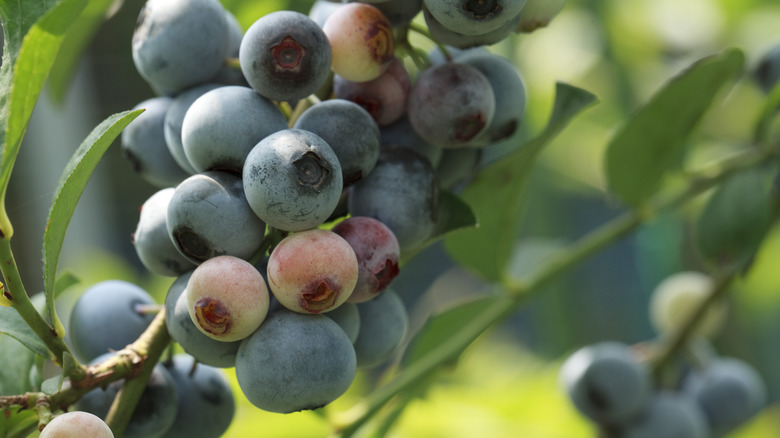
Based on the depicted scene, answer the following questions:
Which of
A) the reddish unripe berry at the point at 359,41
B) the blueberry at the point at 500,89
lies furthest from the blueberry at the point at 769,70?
the reddish unripe berry at the point at 359,41

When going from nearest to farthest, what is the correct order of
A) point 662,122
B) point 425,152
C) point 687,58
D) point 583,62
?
point 425,152, point 662,122, point 687,58, point 583,62

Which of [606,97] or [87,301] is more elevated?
[87,301]

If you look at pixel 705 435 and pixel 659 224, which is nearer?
pixel 705 435

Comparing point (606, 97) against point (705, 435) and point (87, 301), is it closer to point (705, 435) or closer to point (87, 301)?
point (705, 435)

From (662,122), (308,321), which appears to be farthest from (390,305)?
(662,122)

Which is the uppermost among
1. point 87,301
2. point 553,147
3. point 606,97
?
point 87,301

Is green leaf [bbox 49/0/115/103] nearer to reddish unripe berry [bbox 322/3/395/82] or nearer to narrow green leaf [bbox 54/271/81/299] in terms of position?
narrow green leaf [bbox 54/271/81/299]

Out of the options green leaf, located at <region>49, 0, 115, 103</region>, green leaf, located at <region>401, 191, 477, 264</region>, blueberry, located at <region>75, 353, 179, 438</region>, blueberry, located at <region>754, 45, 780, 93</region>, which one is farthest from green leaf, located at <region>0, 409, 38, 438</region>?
blueberry, located at <region>754, 45, 780, 93</region>

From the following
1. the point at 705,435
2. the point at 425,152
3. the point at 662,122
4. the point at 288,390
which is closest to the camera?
the point at 288,390
